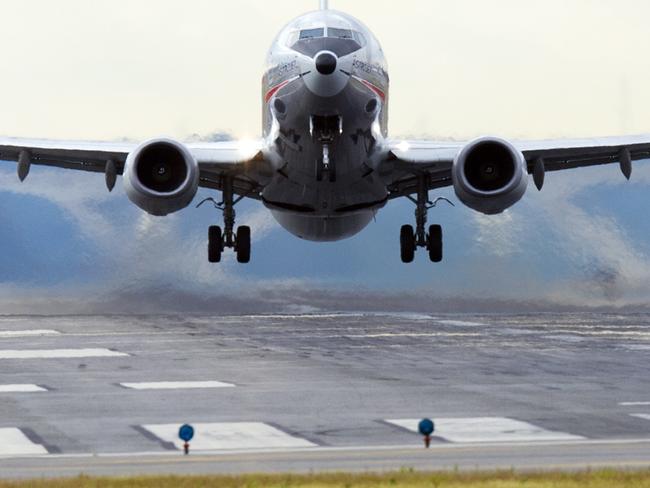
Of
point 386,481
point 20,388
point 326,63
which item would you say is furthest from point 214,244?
point 386,481

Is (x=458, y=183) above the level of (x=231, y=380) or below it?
above

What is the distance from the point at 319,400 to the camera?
2858cm

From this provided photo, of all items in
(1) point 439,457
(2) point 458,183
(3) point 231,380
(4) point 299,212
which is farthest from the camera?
(4) point 299,212

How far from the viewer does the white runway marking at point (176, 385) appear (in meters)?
31.5

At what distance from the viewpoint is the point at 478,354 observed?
41125 mm

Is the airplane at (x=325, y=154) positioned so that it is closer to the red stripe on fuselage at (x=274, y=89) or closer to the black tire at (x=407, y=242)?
the red stripe on fuselage at (x=274, y=89)

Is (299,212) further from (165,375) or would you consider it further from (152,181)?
(165,375)

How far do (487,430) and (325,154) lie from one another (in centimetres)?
1602

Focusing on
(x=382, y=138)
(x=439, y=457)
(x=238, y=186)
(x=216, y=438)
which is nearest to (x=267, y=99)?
(x=382, y=138)

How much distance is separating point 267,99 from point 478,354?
8962 mm

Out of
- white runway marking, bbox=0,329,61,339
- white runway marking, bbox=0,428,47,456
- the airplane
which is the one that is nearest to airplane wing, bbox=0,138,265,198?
the airplane

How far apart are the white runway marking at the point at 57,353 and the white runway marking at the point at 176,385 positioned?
8.97 meters

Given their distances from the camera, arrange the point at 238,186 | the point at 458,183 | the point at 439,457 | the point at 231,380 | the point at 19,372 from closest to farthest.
Answer: 1. the point at 439,457
2. the point at 231,380
3. the point at 19,372
4. the point at 458,183
5. the point at 238,186

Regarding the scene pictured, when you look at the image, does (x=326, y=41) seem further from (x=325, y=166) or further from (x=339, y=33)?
(x=325, y=166)
